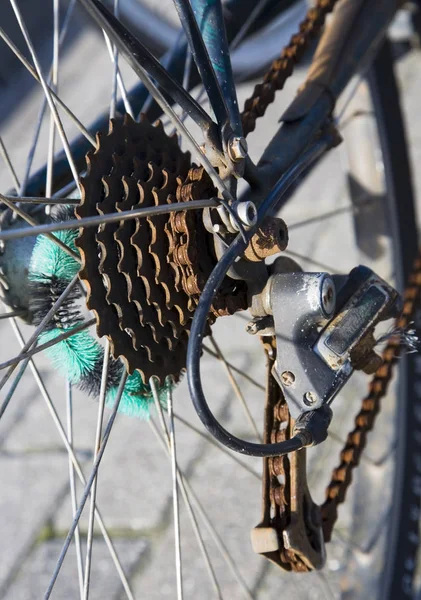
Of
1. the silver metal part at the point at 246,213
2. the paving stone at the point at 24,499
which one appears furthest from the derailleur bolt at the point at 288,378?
the paving stone at the point at 24,499

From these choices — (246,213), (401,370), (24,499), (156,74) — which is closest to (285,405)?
(246,213)

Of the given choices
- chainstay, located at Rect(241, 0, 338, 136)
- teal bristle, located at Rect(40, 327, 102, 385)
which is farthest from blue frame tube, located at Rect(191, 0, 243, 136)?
teal bristle, located at Rect(40, 327, 102, 385)

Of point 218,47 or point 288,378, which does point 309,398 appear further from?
point 218,47

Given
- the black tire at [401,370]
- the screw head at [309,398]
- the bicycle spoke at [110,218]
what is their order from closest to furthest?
the bicycle spoke at [110,218], the screw head at [309,398], the black tire at [401,370]

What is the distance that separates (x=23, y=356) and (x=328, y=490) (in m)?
0.34

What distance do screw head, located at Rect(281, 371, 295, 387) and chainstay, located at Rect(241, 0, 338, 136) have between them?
23 centimetres

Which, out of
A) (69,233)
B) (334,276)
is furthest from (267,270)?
(69,233)

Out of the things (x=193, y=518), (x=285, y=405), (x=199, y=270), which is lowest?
(x=193, y=518)

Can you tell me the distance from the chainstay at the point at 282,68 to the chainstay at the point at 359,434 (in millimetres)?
241

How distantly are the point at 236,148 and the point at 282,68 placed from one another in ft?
0.86

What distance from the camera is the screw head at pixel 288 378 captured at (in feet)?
2.05

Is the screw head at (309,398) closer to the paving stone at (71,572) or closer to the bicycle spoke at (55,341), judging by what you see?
the bicycle spoke at (55,341)

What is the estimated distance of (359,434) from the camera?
0.83m

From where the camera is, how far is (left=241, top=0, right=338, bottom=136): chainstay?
0.75 meters
